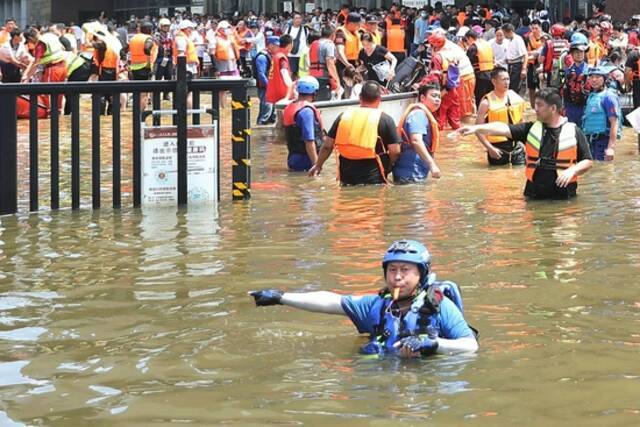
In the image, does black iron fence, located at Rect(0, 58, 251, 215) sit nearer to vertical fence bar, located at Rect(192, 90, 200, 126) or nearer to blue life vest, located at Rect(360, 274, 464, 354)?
vertical fence bar, located at Rect(192, 90, 200, 126)

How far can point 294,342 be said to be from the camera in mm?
8141

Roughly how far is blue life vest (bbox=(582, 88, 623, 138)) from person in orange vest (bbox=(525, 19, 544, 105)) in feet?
26.7

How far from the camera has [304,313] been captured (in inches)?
351

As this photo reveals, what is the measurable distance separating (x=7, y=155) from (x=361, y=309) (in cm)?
707

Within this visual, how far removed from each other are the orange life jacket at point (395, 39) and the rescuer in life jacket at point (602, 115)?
12.5m

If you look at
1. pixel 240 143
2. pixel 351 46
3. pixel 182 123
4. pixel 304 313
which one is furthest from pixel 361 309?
pixel 351 46

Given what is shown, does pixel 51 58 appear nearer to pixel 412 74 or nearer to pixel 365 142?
pixel 412 74

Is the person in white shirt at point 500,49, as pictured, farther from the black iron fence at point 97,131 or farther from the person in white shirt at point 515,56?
the black iron fence at point 97,131

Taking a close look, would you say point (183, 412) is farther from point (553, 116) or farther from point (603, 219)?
point (553, 116)

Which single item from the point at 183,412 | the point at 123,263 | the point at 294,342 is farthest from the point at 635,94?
the point at 183,412

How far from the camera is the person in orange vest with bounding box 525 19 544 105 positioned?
88.0 ft

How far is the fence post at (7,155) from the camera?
547 inches

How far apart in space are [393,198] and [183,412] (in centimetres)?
800

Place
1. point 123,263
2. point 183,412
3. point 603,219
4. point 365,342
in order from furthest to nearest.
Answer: point 603,219
point 123,263
point 365,342
point 183,412
